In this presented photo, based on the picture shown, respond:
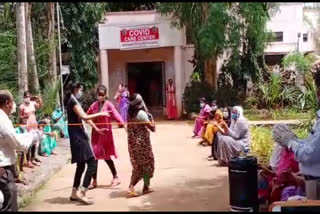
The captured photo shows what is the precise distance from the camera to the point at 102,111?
5977mm

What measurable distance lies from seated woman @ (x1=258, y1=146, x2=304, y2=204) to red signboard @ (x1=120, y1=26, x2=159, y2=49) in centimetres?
1056

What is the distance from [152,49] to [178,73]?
1611 millimetres

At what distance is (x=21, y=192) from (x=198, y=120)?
588 centimetres

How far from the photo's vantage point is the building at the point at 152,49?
1503cm

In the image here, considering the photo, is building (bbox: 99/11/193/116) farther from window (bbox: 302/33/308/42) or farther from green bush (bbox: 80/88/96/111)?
window (bbox: 302/33/308/42)

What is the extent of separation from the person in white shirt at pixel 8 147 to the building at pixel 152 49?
11039mm

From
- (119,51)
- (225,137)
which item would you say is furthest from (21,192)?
(119,51)

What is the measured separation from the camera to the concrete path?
5.26 m

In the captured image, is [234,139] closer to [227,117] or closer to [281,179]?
[227,117]

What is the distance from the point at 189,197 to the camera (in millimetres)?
5613

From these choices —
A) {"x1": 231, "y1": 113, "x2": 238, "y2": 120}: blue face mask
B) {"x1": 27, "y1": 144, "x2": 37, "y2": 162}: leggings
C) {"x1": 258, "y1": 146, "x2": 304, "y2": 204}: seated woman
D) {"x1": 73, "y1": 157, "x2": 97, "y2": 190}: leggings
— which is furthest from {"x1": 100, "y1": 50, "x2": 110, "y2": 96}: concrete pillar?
{"x1": 258, "y1": 146, "x2": 304, "y2": 204}: seated woman

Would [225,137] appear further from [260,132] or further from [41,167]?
[41,167]

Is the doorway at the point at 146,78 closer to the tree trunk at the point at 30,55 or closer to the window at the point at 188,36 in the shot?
the window at the point at 188,36

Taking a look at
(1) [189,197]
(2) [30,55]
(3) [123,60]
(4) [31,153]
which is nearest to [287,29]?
Result: (3) [123,60]
